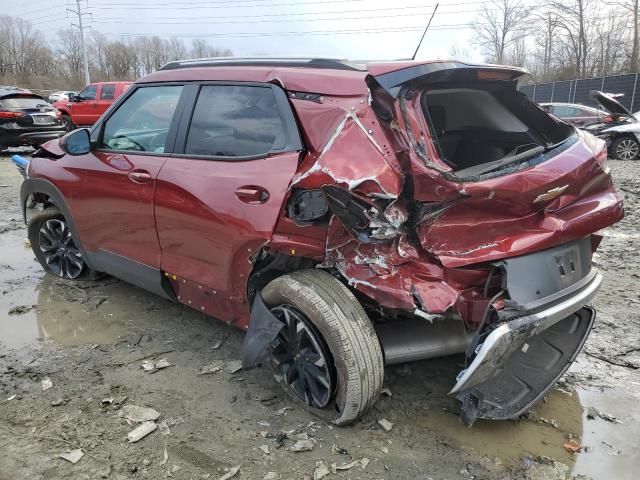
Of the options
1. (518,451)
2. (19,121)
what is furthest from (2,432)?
(19,121)

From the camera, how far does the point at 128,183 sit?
3.61 m

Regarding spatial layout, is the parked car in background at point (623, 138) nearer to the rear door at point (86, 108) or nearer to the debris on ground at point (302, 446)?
the debris on ground at point (302, 446)

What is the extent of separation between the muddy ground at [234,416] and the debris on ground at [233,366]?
47 mm

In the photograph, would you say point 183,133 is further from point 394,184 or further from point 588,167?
point 588,167

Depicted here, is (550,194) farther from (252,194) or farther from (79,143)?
(79,143)

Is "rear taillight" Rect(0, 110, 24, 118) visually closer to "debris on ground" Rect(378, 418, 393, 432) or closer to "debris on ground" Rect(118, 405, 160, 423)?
"debris on ground" Rect(118, 405, 160, 423)

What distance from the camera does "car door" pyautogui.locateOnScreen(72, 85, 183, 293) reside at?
11.6 ft

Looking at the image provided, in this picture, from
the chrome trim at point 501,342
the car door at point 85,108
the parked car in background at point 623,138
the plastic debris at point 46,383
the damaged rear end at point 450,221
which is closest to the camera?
the chrome trim at point 501,342

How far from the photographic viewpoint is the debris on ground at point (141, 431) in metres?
2.68

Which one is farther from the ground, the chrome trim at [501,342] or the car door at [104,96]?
the car door at [104,96]

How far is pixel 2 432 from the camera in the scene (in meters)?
2.73

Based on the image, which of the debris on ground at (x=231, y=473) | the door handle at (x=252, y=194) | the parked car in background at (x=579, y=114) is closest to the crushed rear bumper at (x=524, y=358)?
the debris on ground at (x=231, y=473)

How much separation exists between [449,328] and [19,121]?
13211 millimetres

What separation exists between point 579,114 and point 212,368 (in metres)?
14.5
